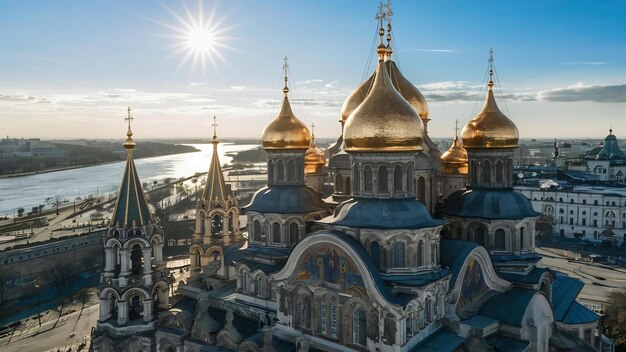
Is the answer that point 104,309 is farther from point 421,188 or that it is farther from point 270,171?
point 421,188

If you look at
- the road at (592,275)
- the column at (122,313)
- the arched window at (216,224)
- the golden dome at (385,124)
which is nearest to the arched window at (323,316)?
the golden dome at (385,124)

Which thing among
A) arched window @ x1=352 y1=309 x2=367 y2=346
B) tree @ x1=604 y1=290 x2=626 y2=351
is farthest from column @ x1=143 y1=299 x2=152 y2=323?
tree @ x1=604 y1=290 x2=626 y2=351

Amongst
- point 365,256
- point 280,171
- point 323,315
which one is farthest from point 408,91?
point 323,315

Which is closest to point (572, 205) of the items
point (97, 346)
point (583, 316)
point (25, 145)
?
point (583, 316)

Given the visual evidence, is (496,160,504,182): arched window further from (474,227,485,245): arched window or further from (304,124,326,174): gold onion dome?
(304,124,326,174): gold onion dome

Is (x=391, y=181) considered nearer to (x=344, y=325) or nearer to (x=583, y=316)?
(x=344, y=325)

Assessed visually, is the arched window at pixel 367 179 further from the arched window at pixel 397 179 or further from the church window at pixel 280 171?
the church window at pixel 280 171
